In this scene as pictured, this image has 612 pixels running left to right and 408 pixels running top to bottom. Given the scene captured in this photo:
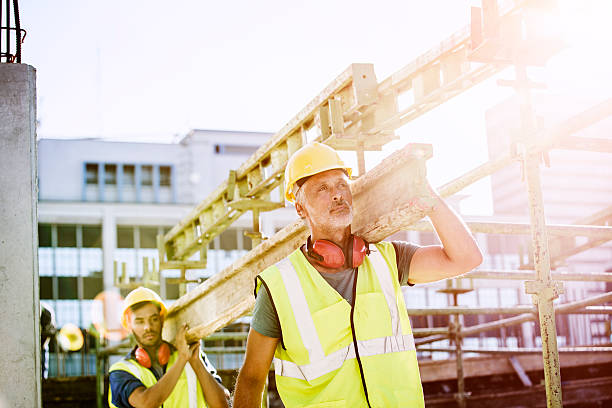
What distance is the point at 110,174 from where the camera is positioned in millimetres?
33531

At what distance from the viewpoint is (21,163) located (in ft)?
14.8

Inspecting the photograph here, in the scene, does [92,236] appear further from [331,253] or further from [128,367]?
[331,253]

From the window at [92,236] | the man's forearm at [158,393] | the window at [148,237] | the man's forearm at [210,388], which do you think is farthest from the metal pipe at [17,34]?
the window at [148,237]

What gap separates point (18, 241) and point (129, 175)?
99.0 feet

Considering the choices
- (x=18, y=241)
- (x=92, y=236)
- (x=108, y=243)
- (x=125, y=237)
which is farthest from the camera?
(x=125, y=237)

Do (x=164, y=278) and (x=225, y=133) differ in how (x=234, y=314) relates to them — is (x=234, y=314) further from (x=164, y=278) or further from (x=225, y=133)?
(x=225, y=133)

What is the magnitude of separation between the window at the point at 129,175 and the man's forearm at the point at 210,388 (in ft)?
95.4

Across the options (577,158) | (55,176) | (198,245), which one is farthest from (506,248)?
(198,245)

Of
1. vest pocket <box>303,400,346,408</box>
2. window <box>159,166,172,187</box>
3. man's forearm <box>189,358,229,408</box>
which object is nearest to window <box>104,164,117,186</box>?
window <box>159,166,172,187</box>

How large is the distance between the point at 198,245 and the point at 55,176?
22838 mm

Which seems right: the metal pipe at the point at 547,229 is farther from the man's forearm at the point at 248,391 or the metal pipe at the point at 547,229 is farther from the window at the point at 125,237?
the window at the point at 125,237

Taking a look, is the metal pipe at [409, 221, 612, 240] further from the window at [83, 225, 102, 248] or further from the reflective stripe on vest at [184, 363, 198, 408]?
the window at [83, 225, 102, 248]

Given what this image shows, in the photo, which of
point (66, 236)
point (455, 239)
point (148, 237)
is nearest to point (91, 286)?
point (66, 236)

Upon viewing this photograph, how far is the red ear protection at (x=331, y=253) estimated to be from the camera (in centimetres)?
335
